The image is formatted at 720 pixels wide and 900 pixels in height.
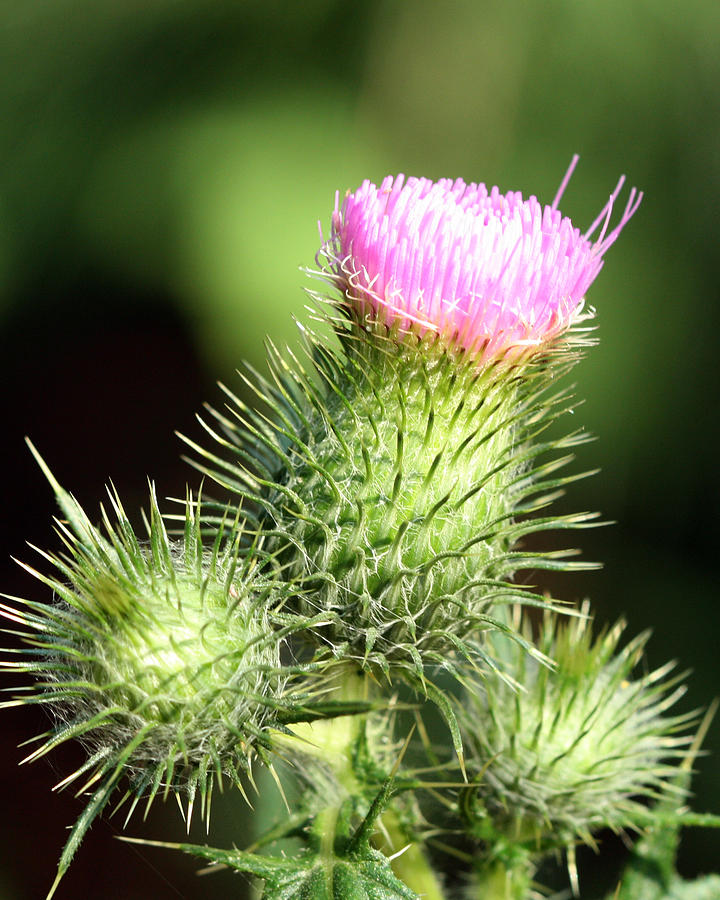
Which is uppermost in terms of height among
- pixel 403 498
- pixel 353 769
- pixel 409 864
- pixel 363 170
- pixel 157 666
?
pixel 363 170

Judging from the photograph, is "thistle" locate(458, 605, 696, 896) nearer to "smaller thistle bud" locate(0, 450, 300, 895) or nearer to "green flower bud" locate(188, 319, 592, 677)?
"green flower bud" locate(188, 319, 592, 677)

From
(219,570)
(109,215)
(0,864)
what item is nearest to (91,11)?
(109,215)

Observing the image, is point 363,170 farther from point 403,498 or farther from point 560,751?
point 560,751

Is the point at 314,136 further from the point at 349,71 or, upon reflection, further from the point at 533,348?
the point at 533,348

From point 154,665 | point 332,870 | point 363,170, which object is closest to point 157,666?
point 154,665

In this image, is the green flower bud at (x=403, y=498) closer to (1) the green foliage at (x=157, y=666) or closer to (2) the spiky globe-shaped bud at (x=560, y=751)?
(1) the green foliage at (x=157, y=666)
